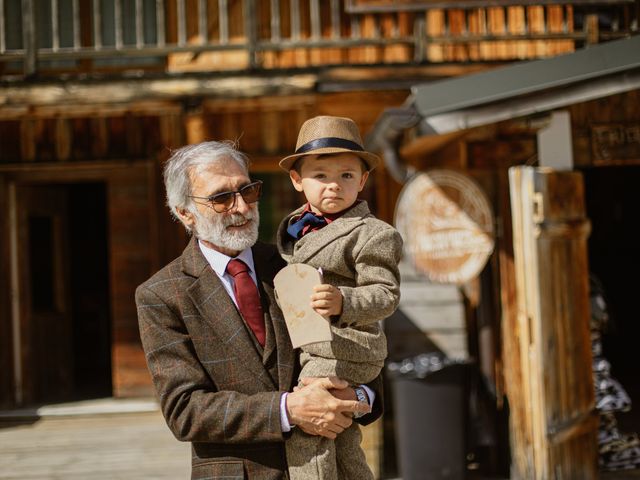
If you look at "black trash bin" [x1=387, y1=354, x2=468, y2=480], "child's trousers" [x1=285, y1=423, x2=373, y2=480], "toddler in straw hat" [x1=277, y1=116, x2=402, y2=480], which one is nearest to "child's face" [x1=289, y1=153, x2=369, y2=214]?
"toddler in straw hat" [x1=277, y1=116, x2=402, y2=480]

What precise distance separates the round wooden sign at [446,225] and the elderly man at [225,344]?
4359mm

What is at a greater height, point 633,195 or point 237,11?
point 237,11

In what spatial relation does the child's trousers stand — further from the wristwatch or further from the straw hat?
the straw hat

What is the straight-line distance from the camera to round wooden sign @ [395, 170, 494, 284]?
687 cm

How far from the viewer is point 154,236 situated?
30.2 ft

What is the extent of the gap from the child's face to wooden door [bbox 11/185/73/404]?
765 cm

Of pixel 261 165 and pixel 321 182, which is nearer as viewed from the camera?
pixel 321 182

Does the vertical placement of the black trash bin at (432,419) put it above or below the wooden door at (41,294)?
below

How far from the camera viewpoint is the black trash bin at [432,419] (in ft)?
20.3

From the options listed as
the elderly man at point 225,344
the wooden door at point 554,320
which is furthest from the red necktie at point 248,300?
the wooden door at point 554,320

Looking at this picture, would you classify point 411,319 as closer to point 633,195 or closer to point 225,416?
point 225,416

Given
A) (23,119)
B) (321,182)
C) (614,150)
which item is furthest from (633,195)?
(321,182)

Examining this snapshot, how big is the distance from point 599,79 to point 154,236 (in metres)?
5.38

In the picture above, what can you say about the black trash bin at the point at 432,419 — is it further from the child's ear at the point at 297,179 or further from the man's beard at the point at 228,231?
the man's beard at the point at 228,231
